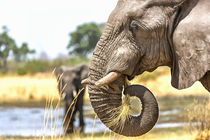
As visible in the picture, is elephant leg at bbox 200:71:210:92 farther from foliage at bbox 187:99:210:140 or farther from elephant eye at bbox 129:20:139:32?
foliage at bbox 187:99:210:140

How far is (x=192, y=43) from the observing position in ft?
12.3

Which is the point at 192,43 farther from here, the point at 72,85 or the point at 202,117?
the point at 72,85

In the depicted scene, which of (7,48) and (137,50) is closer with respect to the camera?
(137,50)

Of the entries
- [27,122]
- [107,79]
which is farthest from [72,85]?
[107,79]

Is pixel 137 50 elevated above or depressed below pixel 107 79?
above

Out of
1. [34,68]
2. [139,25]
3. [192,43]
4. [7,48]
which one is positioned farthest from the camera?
[7,48]

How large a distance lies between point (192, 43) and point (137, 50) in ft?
1.44

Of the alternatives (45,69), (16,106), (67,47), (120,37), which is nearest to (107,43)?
(120,37)

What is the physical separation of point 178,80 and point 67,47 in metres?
58.8

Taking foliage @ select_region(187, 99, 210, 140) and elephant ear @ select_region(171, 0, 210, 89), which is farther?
foliage @ select_region(187, 99, 210, 140)

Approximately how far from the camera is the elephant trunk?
387 cm

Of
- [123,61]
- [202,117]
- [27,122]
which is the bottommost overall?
[27,122]

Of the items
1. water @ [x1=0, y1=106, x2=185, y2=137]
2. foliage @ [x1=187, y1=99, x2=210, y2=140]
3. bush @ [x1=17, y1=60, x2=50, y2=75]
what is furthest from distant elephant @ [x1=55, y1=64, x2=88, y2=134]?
bush @ [x1=17, y1=60, x2=50, y2=75]

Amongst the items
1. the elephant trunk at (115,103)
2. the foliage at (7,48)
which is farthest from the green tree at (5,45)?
the elephant trunk at (115,103)
